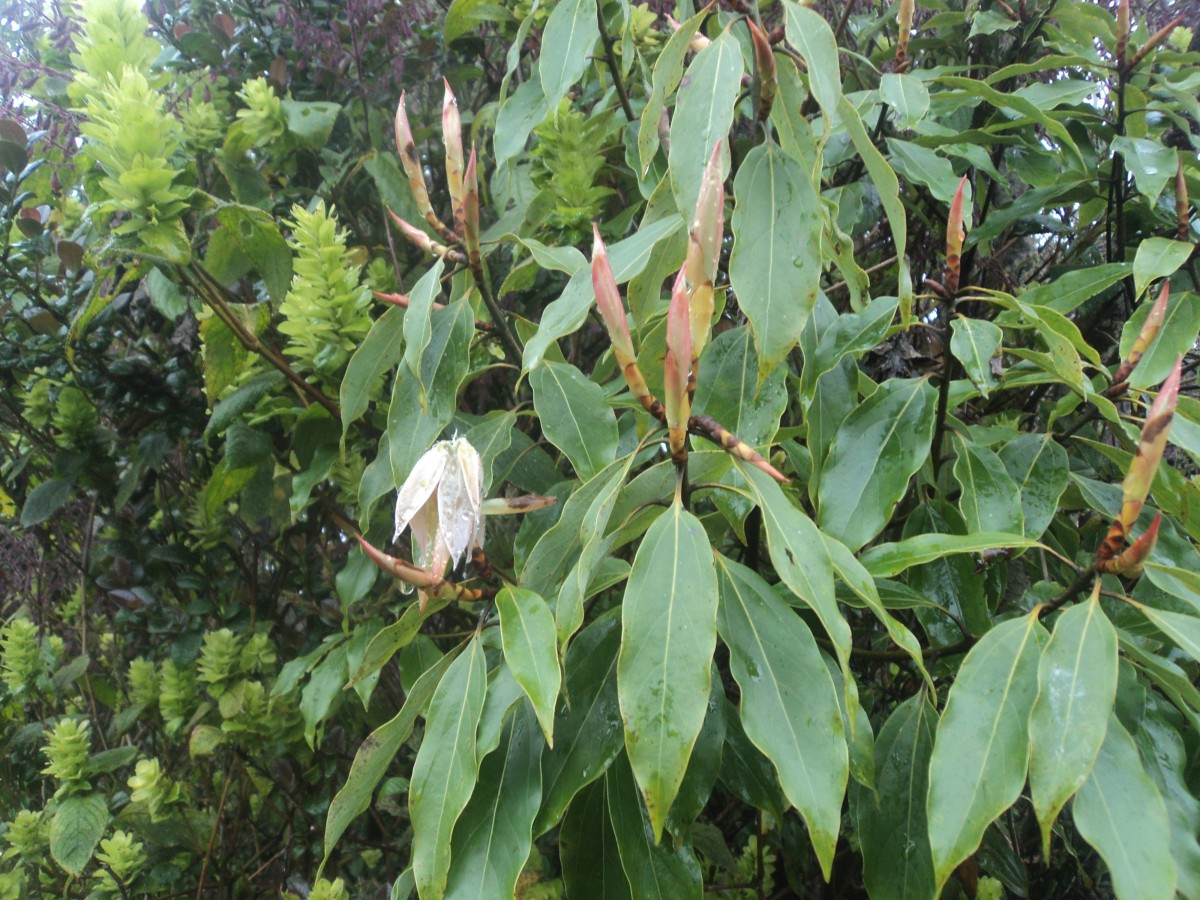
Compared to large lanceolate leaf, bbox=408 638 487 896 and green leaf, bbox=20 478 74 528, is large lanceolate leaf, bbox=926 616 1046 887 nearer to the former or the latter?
large lanceolate leaf, bbox=408 638 487 896

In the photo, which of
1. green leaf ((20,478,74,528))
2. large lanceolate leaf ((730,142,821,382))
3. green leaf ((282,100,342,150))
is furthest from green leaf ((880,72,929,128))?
green leaf ((20,478,74,528))

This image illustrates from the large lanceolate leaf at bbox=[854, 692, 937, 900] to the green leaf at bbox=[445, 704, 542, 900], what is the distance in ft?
1.03

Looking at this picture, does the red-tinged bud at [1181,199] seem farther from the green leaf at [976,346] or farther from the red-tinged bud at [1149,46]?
the green leaf at [976,346]

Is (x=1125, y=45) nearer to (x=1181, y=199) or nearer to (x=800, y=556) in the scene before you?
(x=1181, y=199)

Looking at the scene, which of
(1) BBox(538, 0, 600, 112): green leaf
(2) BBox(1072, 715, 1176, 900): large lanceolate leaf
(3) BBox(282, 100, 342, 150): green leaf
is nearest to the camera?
(2) BBox(1072, 715, 1176, 900): large lanceolate leaf

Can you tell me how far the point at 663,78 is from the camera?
747 millimetres

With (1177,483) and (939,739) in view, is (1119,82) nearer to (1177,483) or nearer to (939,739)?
(1177,483)

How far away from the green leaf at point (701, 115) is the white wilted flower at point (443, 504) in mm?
281

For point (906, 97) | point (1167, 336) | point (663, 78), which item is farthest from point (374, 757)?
point (1167, 336)

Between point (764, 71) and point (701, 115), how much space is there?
0.27 feet

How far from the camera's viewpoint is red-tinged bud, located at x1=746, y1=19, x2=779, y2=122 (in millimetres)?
689

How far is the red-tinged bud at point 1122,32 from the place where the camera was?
1.09 m

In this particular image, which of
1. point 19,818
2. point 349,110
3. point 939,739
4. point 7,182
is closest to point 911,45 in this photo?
point 349,110

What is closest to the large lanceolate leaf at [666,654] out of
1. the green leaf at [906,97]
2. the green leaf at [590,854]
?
the green leaf at [590,854]
